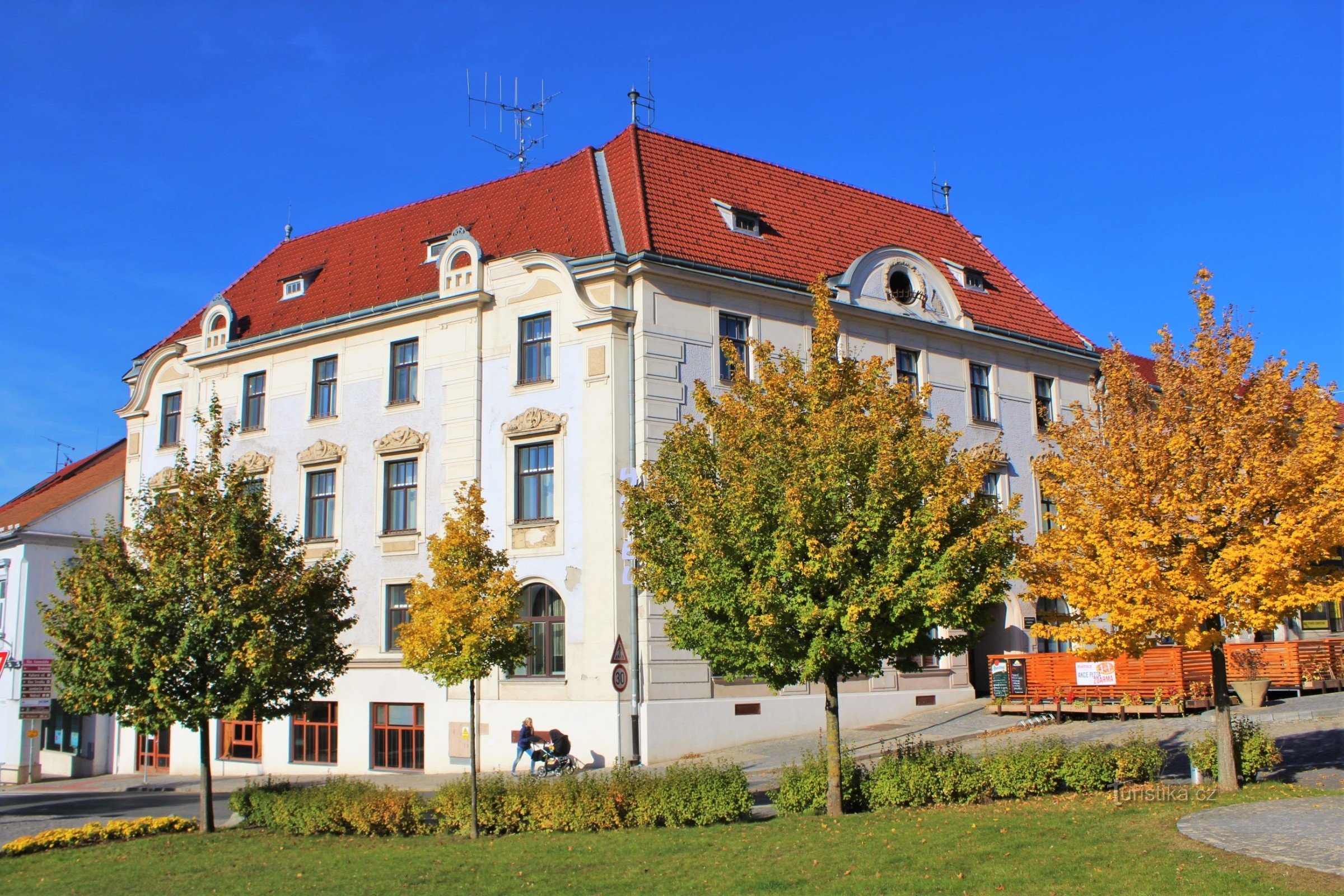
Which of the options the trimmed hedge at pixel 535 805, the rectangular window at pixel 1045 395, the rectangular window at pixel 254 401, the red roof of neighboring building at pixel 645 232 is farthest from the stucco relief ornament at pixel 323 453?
the rectangular window at pixel 1045 395

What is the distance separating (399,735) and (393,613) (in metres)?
2.97

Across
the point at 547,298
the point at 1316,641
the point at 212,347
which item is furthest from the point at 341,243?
the point at 1316,641

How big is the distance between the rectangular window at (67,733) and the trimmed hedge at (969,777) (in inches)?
1034

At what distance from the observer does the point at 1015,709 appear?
27.4 meters

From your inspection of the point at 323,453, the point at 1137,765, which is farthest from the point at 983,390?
the point at 1137,765

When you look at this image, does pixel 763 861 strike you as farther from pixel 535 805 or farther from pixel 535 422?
pixel 535 422

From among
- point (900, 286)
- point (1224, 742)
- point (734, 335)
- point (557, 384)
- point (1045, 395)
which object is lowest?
point (1224, 742)

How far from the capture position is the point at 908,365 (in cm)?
3177

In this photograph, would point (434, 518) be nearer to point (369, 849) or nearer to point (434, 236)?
point (434, 236)

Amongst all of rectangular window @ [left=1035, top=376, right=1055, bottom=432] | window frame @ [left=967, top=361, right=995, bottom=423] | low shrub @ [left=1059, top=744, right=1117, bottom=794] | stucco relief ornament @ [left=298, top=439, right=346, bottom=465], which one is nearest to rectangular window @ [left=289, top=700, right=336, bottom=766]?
stucco relief ornament @ [left=298, top=439, right=346, bottom=465]

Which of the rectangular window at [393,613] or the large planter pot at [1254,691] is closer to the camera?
the large planter pot at [1254,691]

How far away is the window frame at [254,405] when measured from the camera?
3338 centimetres

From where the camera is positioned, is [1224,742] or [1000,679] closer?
[1224,742]

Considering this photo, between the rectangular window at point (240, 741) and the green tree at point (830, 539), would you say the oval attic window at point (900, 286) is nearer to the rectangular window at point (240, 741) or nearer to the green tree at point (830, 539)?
the green tree at point (830, 539)
